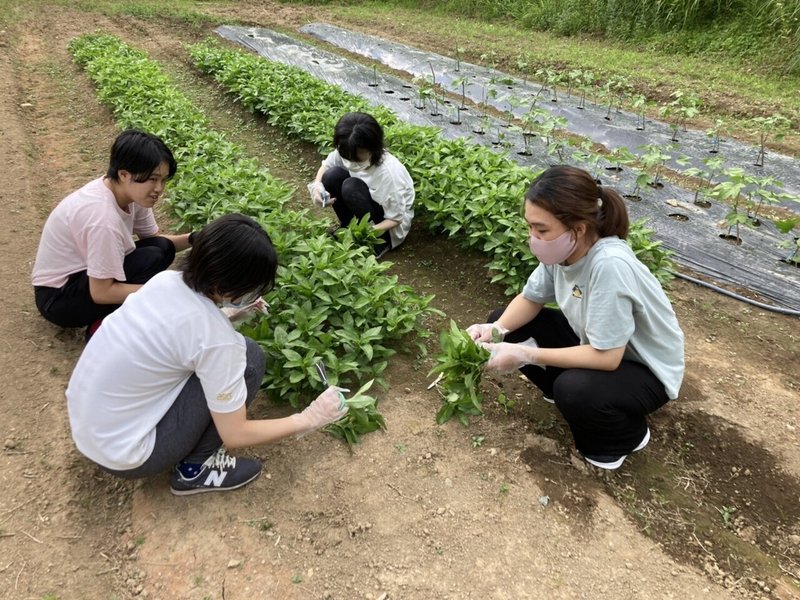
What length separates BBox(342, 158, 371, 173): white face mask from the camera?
3984 mm

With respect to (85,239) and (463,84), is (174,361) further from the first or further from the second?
(463,84)

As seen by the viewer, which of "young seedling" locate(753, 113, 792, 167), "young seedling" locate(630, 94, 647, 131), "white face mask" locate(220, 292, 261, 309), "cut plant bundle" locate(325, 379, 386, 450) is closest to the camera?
"white face mask" locate(220, 292, 261, 309)

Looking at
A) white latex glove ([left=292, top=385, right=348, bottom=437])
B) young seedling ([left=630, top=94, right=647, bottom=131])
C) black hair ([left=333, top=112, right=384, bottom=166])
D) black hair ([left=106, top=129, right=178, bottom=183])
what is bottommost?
white latex glove ([left=292, top=385, right=348, bottom=437])

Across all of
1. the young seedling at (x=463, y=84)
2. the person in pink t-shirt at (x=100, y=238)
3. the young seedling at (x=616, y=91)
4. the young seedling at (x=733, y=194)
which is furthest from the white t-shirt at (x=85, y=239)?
the young seedling at (x=616, y=91)

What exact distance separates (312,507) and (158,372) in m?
0.86

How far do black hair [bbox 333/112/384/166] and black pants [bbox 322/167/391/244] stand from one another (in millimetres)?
252

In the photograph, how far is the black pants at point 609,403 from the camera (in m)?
2.27

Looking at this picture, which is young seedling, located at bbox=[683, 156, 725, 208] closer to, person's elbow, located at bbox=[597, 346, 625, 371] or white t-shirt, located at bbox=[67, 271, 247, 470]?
person's elbow, located at bbox=[597, 346, 625, 371]

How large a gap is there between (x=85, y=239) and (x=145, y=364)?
48.2 inches

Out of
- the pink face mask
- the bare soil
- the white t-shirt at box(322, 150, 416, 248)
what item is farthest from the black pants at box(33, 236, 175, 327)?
the pink face mask

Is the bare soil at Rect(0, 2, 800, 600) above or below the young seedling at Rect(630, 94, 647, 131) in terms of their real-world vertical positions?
below

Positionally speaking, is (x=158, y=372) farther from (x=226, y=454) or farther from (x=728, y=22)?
(x=728, y=22)

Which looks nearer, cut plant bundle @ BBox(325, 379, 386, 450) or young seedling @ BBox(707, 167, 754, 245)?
cut plant bundle @ BBox(325, 379, 386, 450)

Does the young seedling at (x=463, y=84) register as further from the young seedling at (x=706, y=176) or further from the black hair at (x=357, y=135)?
the black hair at (x=357, y=135)
